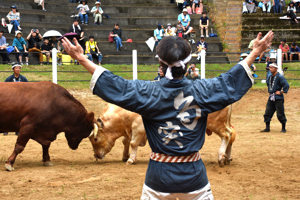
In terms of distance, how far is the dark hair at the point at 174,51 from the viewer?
3234 mm

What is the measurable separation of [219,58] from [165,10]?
19.0 feet

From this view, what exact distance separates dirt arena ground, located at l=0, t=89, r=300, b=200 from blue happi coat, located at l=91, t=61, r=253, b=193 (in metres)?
3.00

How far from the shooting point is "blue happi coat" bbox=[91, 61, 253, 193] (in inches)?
126

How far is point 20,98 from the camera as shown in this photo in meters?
8.05

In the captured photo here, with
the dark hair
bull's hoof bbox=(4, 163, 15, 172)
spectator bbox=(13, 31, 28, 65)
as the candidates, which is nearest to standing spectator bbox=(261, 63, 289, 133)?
bull's hoof bbox=(4, 163, 15, 172)

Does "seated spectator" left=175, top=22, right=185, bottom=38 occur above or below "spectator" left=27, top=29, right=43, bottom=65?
above

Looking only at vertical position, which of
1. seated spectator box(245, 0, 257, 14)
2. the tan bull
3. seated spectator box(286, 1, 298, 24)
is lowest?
the tan bull

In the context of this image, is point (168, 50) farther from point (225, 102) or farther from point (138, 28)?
point (138, 28)

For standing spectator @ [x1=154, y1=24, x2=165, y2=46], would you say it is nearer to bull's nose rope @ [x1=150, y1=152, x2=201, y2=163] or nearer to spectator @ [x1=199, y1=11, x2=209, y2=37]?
spectator @ [x1=199, y1=11, x2=209, y2=37]

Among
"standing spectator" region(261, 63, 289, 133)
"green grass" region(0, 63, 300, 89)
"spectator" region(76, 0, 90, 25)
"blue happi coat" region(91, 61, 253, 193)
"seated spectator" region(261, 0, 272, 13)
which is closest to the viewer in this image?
"blue happi coat" region(91, 61, 253, 193)

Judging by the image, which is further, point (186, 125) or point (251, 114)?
point (251, 114)

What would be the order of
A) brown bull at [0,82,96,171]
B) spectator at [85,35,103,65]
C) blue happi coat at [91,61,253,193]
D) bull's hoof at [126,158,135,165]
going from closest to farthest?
blue happi coat at [91,61,253,193] → brown bull at [0,82,96,171] → bull's hoof at [126,158,135,165] → spectator at [85,35,103,65]

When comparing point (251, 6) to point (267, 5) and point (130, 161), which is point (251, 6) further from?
point (130, 161)

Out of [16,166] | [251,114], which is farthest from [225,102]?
[251,114]
